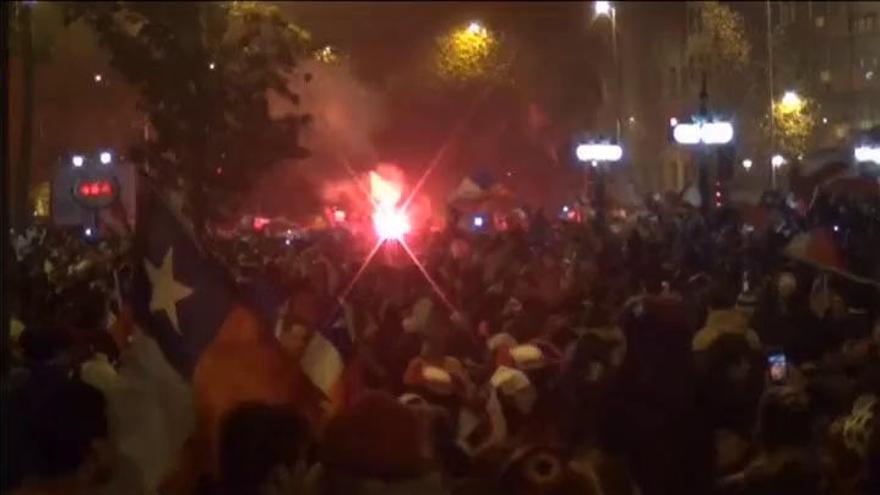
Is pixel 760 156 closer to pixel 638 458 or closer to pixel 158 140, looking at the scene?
pixel 638 458

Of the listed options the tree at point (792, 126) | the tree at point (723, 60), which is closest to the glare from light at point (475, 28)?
the tree at point (723, 60)

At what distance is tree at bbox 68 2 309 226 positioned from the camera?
4832mm

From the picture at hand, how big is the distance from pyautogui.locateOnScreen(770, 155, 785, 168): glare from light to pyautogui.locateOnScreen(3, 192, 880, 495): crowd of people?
32cm

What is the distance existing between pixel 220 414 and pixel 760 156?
246 cm

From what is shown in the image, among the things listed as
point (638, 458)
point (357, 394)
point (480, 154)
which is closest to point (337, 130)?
point (480, 154)

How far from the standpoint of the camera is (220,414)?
4.84m

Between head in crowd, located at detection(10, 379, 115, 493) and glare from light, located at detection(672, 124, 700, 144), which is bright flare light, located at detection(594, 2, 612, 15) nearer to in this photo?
glare from light, located at detection(672, 124, 700, 144)

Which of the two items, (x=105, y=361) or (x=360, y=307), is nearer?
(x=105, y=361)

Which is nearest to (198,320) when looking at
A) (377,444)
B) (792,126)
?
(377,444)

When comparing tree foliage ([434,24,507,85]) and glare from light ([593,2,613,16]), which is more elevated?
glare from light ([593,2,613,16])

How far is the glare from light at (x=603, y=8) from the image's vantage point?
621 centimetres

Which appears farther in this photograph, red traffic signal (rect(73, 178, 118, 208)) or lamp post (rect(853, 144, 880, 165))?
lamp post (rect(853, 144, 880, 165))

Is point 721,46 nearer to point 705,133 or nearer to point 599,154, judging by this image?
point 705,133

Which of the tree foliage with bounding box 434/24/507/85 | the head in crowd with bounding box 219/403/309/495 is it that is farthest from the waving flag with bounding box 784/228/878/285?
the head in crowd with bounding box 219/403/309/495
